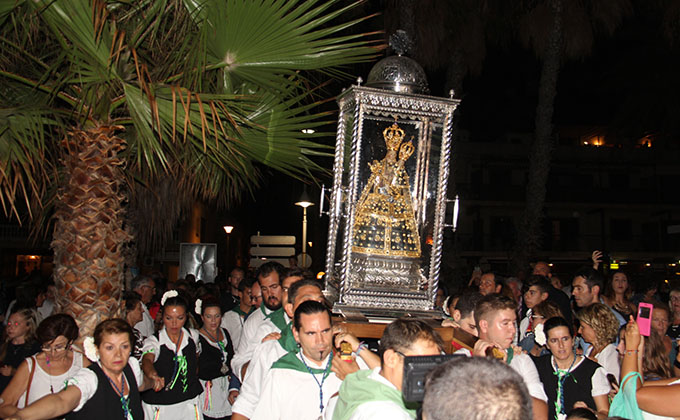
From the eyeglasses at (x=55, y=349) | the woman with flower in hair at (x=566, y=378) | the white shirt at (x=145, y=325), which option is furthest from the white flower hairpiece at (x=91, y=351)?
the woman with flower in hair at (x=566, y=378)

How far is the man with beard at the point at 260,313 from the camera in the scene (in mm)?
5022

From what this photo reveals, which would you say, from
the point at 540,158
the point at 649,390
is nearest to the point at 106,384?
the point at 649,390

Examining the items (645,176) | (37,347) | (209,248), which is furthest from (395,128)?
(645,176)

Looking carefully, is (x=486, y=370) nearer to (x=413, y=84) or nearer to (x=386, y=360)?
(x=386, y=360)

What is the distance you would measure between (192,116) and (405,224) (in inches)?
88.8

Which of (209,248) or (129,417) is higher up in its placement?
(209,248)

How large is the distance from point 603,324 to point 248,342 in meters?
2.90

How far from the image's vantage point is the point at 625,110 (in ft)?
86.9

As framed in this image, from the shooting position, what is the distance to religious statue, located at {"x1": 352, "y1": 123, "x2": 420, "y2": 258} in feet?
18.9

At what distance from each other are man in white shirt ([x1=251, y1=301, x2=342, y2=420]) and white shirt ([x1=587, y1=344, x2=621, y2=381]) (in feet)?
7.43

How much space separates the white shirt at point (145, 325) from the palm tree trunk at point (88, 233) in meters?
1.94

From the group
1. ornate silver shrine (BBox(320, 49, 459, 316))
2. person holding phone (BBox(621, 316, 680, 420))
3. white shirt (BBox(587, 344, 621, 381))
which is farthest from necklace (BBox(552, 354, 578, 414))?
ornate silver shrine (BBox(320, 49, 459, 316))

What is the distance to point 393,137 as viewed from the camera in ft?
19.2

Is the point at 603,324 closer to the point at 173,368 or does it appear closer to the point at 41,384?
the point at 173,368
